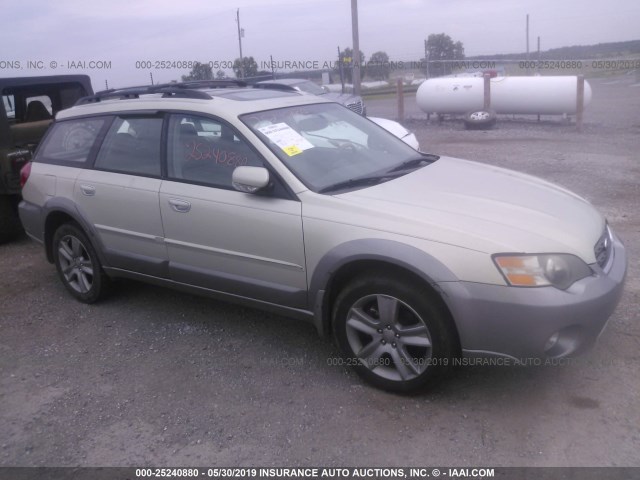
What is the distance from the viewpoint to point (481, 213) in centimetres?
327

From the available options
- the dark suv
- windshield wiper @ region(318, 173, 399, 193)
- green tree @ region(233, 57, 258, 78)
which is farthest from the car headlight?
green tree @ region(233, 57, 258, 78)

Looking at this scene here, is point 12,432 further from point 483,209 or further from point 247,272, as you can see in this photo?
point 483,209

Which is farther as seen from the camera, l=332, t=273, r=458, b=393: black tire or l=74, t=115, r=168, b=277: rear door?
l=74, t=115, r=168, b=277: rear door

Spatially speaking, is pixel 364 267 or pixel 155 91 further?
pixel 155 91

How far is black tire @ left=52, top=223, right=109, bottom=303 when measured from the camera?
15.9 feet

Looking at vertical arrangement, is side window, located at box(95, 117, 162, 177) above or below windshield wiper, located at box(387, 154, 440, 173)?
above

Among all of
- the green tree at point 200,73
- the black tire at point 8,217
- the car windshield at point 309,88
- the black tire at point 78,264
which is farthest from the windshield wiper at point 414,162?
the green tree at point 200,73

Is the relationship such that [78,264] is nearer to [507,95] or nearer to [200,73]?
[507,95]

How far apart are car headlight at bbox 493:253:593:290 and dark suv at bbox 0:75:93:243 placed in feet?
18.5

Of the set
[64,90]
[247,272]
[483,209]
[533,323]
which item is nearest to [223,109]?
[247,272]

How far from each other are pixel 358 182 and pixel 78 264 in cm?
259

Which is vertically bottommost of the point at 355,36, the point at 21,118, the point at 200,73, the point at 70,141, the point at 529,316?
the point at 529,316

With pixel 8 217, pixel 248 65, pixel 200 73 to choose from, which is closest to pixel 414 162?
pixel 8 217

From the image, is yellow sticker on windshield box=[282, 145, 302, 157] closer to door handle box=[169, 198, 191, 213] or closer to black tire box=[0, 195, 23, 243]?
door handle box=[169, 198, 191, 213]
